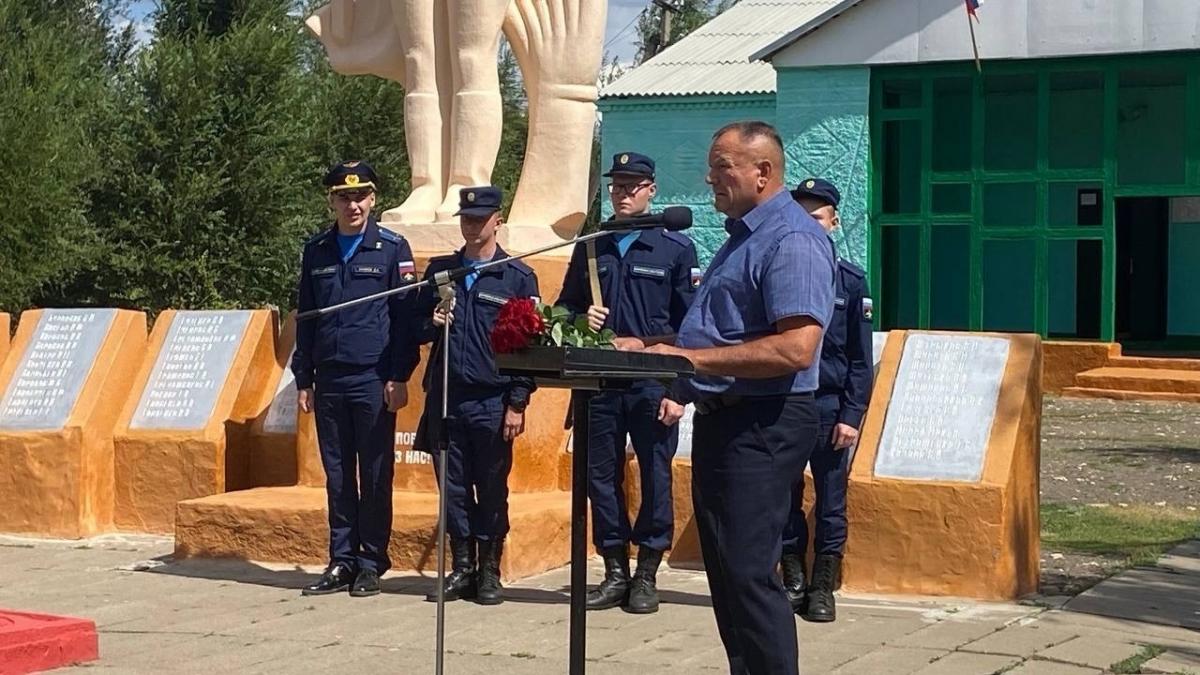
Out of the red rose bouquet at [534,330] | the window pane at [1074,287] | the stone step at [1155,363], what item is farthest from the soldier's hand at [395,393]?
the window pane at [1074,287]

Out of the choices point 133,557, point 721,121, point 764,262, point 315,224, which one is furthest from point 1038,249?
point 764,262

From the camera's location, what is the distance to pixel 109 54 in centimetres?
3569

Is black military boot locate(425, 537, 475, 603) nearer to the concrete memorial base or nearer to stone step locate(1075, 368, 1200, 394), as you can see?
the concrete memorial base

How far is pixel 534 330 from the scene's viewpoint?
514 centimetres

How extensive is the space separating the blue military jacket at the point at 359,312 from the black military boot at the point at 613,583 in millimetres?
1253

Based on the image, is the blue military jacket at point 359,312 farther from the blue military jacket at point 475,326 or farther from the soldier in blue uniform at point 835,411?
the soldier in blue uniform at point 835,411

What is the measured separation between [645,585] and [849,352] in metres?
1.30

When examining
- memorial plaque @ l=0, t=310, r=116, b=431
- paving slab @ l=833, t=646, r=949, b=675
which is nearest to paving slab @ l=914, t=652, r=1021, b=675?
paving slab @ l=833, t=646, r=949, b=675

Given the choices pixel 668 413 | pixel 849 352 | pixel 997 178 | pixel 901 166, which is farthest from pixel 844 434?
pixel 901 166

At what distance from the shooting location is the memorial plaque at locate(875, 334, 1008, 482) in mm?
8258

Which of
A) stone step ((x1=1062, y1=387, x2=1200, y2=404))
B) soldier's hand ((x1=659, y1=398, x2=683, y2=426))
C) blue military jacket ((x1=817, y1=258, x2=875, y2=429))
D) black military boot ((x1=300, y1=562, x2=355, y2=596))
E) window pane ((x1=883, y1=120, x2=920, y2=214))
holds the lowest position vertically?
stone step ((x1=1062, y1=387, x2=1200, y2=404))

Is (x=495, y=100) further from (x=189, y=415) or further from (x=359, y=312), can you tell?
(x=189, y=415)

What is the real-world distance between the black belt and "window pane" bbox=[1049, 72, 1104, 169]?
18482 mm

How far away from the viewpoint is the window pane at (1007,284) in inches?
982
